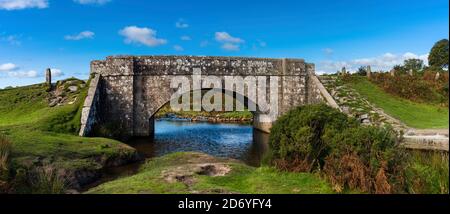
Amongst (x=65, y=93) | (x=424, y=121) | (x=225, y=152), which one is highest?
(x=65, y=93)

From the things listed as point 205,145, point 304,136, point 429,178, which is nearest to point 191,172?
point 304,136

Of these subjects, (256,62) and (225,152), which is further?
(256,62)

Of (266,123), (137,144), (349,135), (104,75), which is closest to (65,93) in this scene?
(104,75)

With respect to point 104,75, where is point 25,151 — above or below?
below

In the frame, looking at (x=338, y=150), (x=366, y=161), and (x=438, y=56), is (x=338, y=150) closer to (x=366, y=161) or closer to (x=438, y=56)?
(x=366, y=161)

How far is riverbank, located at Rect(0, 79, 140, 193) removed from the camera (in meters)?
11.7

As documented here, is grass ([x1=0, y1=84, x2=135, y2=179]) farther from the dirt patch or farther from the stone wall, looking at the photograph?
the dirt patch

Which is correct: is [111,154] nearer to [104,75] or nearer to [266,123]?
[104,75]

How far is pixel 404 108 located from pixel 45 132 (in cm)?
2375

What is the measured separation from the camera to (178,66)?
27.0 m

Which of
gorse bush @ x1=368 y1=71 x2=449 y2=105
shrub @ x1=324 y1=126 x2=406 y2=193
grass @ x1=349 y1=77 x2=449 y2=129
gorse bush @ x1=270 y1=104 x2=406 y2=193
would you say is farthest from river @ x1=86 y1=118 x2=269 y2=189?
gorse bush @ x1=368 y1=71 x2=449 y2=105

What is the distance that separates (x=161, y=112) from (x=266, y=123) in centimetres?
2449

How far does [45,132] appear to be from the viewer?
18.6 meters
